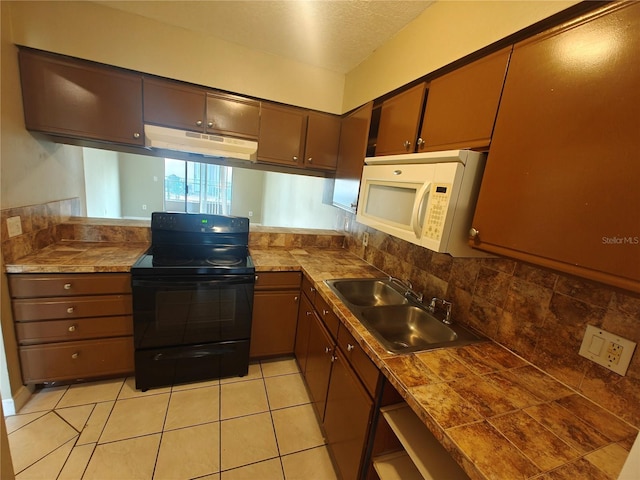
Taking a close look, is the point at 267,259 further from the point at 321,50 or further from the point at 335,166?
the point at 321,50

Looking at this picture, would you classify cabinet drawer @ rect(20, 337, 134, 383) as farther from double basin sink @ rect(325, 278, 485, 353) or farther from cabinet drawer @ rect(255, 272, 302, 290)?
double basin sink @ rect(325, 278, 485, 353)

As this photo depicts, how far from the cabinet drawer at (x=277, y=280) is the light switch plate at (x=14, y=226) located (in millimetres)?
1422

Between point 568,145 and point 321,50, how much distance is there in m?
1.77

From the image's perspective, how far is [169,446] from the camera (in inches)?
59.9

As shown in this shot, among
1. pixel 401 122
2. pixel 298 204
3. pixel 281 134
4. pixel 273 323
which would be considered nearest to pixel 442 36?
pixel 401 122

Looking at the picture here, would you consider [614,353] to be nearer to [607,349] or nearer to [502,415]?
[607,349]

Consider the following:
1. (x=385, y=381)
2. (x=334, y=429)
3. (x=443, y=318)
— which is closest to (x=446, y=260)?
(x=443, y=318)

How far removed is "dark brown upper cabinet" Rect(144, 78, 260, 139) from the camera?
6.07 ft

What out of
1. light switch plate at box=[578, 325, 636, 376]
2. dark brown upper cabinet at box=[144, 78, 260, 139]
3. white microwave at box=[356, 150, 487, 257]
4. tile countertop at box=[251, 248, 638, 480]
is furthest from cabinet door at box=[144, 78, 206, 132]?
light switch plate at box=[578, 325, 636, 376]

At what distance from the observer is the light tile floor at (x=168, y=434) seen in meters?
1.40

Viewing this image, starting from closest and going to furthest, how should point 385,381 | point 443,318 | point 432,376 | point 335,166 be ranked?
1. point 432,376
2. point 385,381
3. point 443,318
4. point 335,166

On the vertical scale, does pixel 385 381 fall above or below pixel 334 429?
above

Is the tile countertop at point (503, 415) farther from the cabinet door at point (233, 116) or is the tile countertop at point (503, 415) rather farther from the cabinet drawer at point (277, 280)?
the cabinet door at point (233, 116)

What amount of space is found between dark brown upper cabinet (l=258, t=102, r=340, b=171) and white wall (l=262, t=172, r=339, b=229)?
0.51 m
